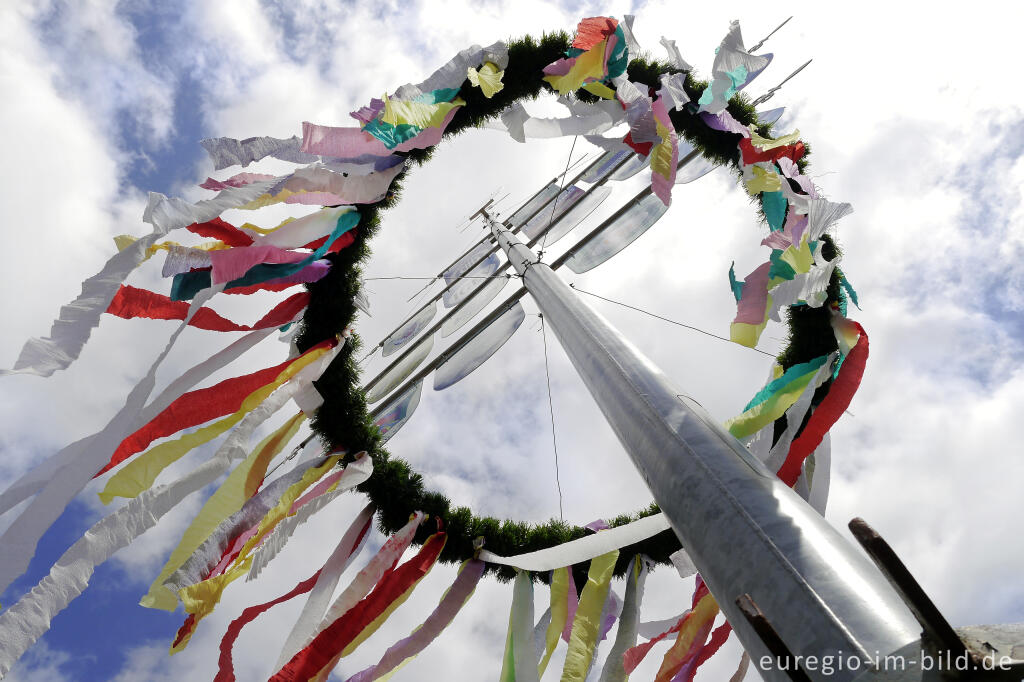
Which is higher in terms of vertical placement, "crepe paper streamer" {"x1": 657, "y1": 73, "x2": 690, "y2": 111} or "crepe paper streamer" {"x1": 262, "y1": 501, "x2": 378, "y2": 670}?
"crepe paper streamer" {"x1": 657, "y1": 73, "x2": 690, "y2": 111}

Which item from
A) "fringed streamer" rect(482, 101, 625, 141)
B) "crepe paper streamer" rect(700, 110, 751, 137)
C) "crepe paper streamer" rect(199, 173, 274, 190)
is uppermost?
"crepe paper streamer" rect(700, 110, 751, 137)

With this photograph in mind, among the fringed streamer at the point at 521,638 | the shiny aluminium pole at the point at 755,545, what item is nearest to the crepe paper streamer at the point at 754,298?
the shiny aluminium pole at the point at 755,545

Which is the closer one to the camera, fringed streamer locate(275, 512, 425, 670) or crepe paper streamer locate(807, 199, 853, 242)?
crepe paper streamer locate(807, 199, 853, 242)

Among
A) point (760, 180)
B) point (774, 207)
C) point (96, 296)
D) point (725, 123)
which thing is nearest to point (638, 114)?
point (725, 123)

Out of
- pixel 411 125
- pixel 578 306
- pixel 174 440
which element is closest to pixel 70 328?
pixel 174 440

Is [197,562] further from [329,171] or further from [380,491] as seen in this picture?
[329,171]

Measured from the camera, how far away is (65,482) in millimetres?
2244

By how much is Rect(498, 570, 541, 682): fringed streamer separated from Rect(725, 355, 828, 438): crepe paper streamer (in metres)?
1.66

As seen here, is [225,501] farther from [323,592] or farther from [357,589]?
[357,589]

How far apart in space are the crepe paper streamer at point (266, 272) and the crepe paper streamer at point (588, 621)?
93.1 inches

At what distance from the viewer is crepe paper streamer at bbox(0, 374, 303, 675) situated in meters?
2.04

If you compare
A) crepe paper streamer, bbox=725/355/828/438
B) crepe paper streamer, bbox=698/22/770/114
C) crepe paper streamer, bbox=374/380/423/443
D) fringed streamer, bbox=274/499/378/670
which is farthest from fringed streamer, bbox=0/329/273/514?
crepe paper streamer, bbox=698/22/770/114

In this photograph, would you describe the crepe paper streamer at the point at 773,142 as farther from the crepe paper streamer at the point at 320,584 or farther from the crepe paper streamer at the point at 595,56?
the crepe paper streamer at the point at 320,584

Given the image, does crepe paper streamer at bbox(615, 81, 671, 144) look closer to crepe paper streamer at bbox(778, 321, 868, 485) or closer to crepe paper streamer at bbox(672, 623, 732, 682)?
crepe paper streamer at bbox(778, 321, 868, 485)
